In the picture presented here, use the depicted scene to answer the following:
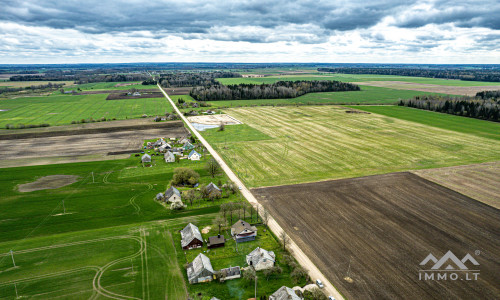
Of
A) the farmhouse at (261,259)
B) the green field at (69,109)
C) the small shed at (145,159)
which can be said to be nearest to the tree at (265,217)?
the farmhouse at (261,259)

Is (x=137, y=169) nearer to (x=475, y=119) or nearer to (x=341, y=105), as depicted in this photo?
(x=341, y=105)

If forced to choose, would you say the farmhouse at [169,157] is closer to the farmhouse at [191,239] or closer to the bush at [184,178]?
the bush at [184,178]

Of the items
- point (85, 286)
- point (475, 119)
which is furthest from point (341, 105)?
point (85, 286)

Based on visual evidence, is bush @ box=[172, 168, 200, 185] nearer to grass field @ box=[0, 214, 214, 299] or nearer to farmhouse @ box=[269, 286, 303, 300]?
grass field @ box=[0, 214, 214, 299]

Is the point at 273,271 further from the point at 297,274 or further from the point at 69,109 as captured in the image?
the point at 69,109

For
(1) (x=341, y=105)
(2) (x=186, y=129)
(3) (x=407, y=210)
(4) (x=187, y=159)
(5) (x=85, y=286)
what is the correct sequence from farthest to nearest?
(1) (x=341, y=105) → (2) (x=186, y=129) → (4) (x=187, y=159) → (3) (x=407, y=210) → (5) (x=85, y=286)

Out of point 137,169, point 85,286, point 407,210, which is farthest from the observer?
point 137,169
